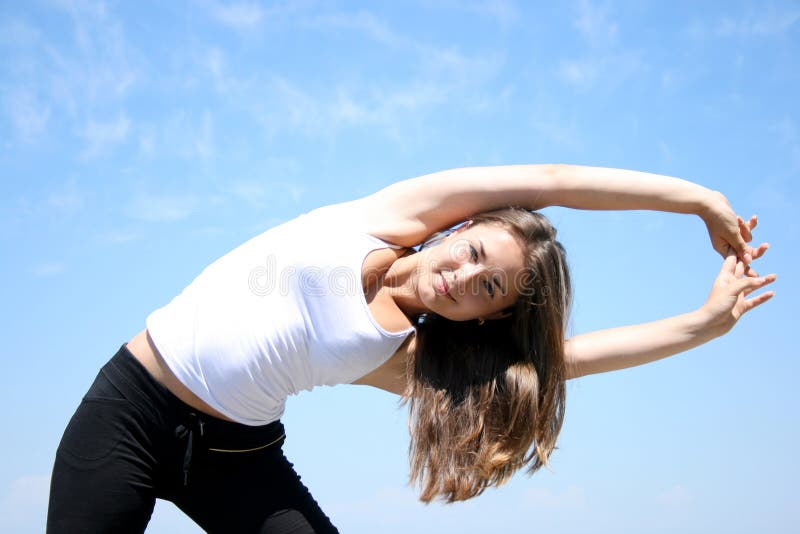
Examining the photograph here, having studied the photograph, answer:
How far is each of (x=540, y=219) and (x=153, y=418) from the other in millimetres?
2189

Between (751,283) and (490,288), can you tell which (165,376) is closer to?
(490,288)

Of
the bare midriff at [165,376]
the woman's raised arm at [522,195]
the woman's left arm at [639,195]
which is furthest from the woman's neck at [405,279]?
the bare midriff at [165,376]

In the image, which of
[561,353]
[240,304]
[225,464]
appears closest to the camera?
[240,304]

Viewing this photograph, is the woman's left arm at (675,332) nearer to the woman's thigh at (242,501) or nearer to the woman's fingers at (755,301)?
the woman's fingers at (755,301)

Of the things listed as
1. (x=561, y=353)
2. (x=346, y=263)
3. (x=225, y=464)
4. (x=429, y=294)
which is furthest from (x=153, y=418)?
(x=561, y=353)

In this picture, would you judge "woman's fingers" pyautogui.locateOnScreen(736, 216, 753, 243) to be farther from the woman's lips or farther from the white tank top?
the white tank top

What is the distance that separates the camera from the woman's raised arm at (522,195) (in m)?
3.96

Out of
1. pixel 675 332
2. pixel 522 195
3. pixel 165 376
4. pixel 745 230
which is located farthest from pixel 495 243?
pixel 165 376

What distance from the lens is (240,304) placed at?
367 cm

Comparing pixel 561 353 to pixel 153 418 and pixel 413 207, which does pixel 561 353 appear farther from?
pixel 153 418

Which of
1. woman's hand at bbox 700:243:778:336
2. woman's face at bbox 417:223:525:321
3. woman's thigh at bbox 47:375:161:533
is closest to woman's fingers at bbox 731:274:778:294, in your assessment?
woman's hand at bbox 700:243:778:336

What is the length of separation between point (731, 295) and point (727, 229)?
0.35 metres

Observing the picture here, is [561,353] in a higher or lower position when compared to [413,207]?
lower

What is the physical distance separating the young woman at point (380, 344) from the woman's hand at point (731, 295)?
0.01 meters
